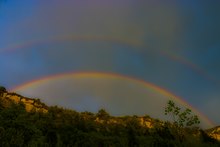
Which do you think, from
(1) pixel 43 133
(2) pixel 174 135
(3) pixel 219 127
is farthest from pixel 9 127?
(3) pixel 219 127

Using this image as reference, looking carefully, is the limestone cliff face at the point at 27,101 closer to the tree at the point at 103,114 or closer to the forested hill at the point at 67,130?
the forested hill at the point at 67,130

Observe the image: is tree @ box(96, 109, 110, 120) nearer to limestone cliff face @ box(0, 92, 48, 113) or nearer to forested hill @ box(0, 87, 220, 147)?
forested hill @ box(0, 87, 220, 147)

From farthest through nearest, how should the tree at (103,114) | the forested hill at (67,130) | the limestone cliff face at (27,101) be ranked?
1. the tree at (103,114)
2. the limestone cliff face at (27,101)
3. the forested hill at (67,130)

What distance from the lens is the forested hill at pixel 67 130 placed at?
5144 cm

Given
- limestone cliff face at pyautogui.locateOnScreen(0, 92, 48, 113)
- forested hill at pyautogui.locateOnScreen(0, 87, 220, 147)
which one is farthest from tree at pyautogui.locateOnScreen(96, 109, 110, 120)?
limestone cliff face at pyautogui.locateOnScreen(0, 92, 48, 113)

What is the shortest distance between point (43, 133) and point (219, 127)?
200 ft

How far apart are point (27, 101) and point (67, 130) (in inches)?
591

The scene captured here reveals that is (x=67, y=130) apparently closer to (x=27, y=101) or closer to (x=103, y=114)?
(x=27, y=101)

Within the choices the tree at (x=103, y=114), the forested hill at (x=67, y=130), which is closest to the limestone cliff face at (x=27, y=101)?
the forested hill at (x=67, y=130)

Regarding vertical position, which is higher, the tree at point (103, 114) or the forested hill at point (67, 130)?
the tree at point (103, 114)

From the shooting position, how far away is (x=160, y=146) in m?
60.2

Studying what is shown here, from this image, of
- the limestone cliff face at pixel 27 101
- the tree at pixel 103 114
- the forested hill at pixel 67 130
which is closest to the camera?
the forested hill at pixel 67 130

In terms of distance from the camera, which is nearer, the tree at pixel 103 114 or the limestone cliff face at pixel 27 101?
the limestone cliff face at pixel 27 101

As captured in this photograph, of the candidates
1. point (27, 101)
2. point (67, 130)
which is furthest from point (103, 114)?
point (67, 130)
